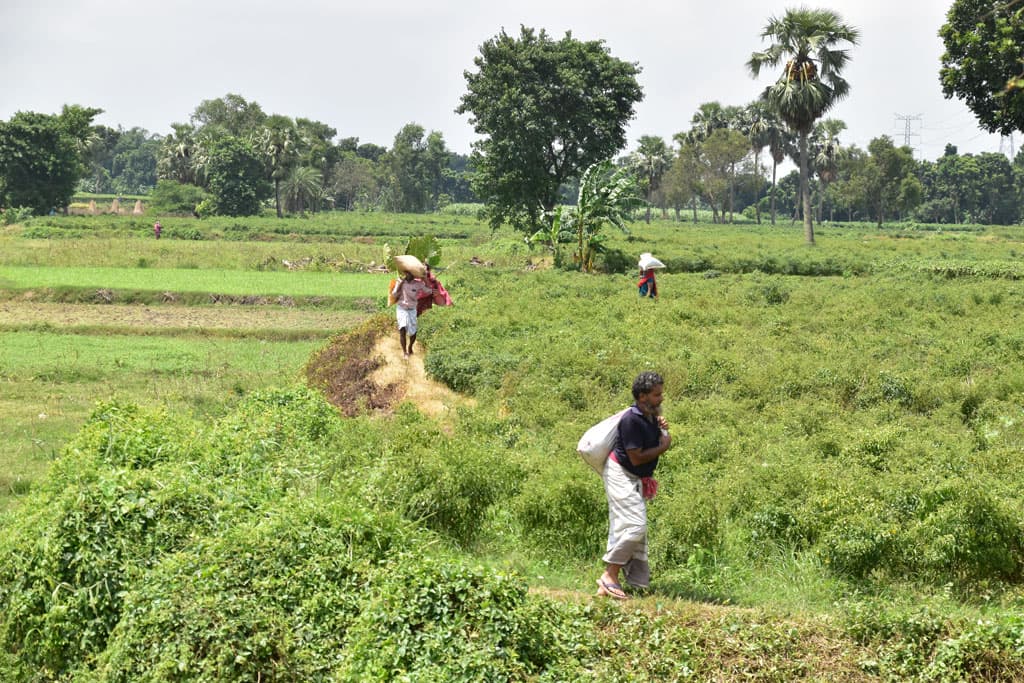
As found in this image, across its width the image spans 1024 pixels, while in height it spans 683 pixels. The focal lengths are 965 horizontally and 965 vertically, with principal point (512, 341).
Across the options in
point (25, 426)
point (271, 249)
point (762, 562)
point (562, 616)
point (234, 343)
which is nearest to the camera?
point (562, 616)

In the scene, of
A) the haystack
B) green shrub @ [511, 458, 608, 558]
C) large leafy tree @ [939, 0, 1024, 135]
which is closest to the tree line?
large leafy tree @ [939, 0, 1024, 135]

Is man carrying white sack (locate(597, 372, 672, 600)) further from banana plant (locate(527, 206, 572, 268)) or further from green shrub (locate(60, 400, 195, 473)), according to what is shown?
banana plant (locate(527, 206, 572, 268))

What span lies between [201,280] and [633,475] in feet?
97.4

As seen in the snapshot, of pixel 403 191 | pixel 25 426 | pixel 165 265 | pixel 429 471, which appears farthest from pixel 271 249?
pixel 403 191

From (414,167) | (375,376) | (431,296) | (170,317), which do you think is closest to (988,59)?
(431,296)

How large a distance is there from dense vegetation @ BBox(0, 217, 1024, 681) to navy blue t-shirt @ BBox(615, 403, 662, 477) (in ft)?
3.25

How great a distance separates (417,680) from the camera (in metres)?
6.12

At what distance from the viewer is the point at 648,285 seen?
2100 centimetres

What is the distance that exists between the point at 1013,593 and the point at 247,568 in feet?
19.4

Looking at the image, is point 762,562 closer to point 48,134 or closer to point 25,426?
point 25,426

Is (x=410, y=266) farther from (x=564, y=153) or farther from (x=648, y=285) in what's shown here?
(x=564, y=153)

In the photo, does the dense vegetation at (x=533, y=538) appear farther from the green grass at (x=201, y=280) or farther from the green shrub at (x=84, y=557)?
the green grass at (x=201, y=280)

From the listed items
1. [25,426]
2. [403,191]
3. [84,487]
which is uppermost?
[403,191]

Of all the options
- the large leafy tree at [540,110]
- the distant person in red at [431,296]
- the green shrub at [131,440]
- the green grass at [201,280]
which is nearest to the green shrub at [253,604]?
the green shrub at [131,440]
